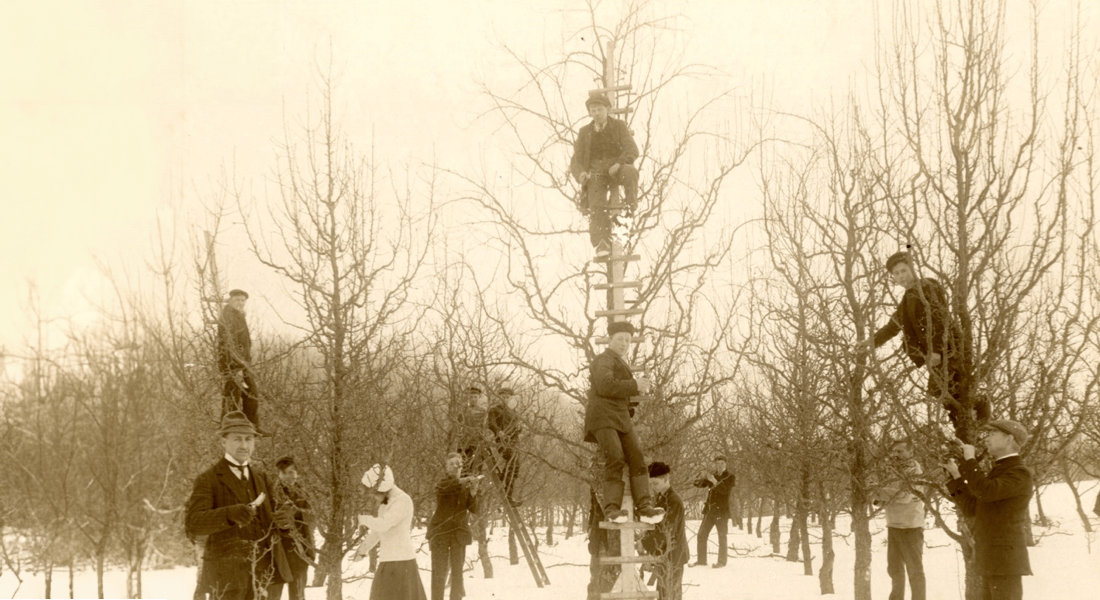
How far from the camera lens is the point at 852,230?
26.1ft

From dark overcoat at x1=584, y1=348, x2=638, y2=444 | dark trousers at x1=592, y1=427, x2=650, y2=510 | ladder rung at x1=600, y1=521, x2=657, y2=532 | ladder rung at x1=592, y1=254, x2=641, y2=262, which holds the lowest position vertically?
ladder rung at x1=600, y1=521, x2=657, y2=532

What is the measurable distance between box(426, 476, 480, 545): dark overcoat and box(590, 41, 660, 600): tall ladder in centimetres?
335

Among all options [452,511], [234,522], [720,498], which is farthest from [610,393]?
[720,498]

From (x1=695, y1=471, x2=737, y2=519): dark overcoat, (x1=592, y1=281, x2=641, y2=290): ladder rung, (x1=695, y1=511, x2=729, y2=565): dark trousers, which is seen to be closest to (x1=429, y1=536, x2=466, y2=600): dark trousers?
(x1=592, y1=281, x2=641, y2=290): ladder rung

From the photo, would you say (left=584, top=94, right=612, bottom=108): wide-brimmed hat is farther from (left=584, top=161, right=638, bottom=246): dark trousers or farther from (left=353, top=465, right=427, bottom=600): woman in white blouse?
(left=353, top=465, right=427, bottom=600): woman in white blouse

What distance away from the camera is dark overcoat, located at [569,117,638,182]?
7949 mm

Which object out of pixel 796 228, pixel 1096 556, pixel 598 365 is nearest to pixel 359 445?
pixel 598 365

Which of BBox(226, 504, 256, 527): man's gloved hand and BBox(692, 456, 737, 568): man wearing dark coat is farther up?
BBox(226, 504, 256, 527): man's gloved hand

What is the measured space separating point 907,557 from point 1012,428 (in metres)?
4.88

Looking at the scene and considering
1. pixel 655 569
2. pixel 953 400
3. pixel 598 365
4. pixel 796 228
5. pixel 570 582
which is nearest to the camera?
pixel 953 400

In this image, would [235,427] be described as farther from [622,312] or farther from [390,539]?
[622,312]

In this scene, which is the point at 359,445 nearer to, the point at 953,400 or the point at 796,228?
the point at 953,400

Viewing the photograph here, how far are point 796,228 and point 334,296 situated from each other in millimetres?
6233

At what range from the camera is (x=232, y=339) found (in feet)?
29.5
